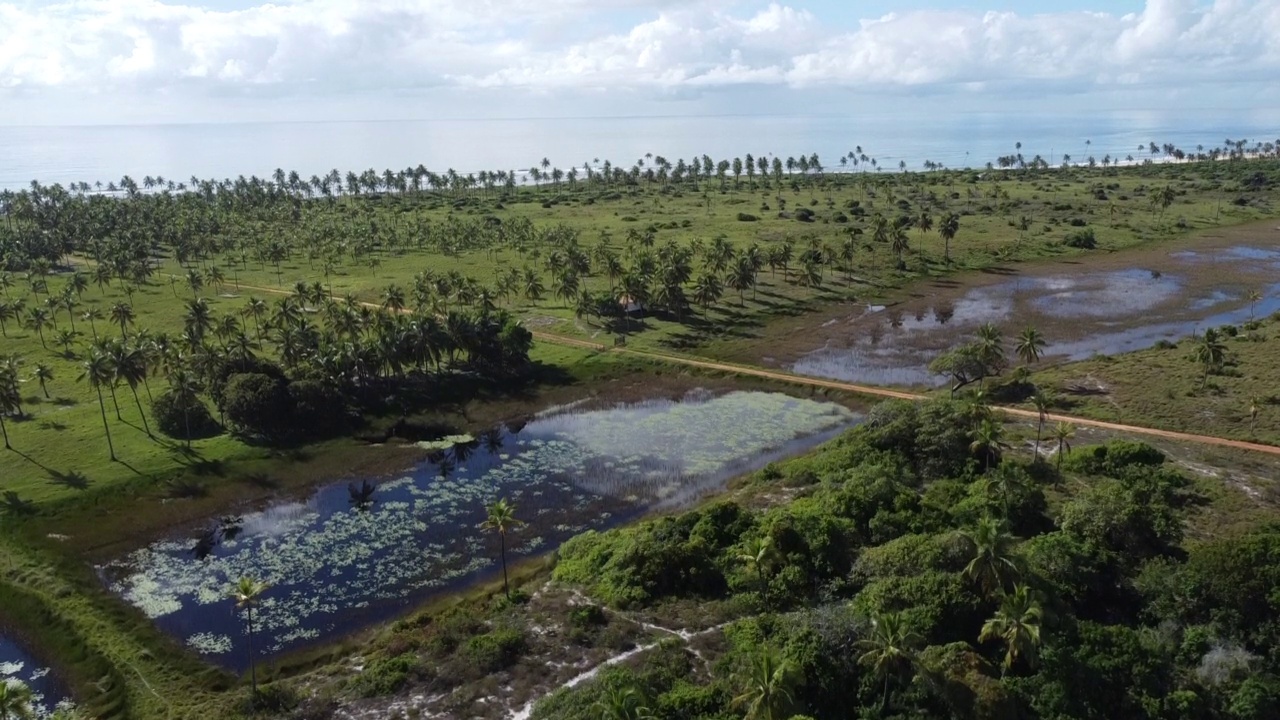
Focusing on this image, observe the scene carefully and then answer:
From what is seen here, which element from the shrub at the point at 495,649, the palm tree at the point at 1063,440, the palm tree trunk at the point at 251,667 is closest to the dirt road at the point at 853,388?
the palm tree at the point at 1063,440

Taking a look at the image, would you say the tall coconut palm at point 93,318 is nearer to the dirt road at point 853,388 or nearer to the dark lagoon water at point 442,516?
the dirt road at point 853,388

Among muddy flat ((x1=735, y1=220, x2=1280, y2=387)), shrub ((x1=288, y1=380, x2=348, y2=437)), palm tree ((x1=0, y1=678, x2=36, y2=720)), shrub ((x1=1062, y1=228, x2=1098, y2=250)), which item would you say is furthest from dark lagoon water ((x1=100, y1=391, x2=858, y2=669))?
shrub ((x1=1062, y1=228, x2=1098, y2=250))

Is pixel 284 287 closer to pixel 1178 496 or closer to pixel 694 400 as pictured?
pixel 694 400

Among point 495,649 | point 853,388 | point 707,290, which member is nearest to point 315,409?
point 495,649

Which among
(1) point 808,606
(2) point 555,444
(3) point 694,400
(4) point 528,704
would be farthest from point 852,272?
(4) point 528,704

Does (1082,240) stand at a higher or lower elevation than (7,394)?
higher

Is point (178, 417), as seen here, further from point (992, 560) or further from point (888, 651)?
point (992, 560)

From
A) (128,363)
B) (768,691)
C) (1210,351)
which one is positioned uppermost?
(128,363)
